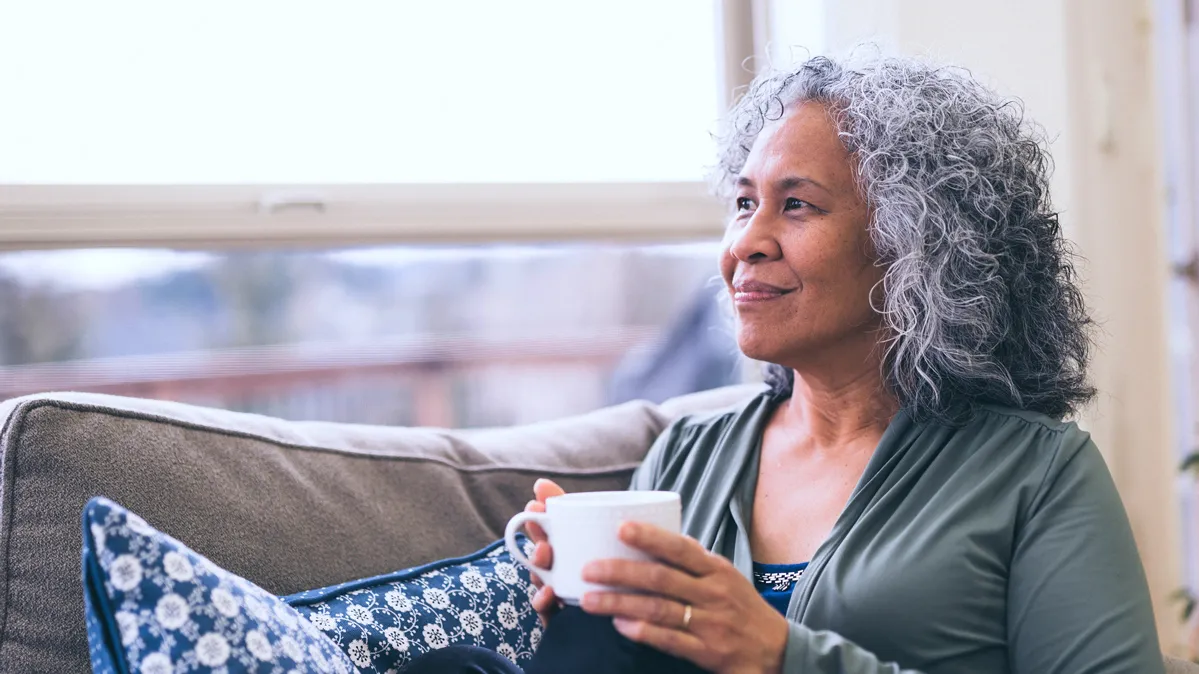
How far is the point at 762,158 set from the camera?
1387mm

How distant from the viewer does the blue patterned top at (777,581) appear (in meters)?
1.23

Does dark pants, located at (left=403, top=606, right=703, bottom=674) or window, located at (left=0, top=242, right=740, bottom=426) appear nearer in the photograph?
dark pants, located at (left=403, top=606, right=703, bottom=674)

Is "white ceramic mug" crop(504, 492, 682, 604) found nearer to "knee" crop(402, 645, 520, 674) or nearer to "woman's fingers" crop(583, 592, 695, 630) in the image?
"woman's fingers" crop(583, 592, 695, 630)

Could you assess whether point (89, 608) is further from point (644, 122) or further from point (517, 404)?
point (644, 122)

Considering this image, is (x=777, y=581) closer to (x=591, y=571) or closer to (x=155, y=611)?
(x=591, y=571)

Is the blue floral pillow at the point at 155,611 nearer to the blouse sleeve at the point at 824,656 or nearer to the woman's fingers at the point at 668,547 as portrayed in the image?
the woman's fingers at the point at 668,547

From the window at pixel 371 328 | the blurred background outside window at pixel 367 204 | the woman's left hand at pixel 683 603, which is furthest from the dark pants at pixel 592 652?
the window at pixel 371 328

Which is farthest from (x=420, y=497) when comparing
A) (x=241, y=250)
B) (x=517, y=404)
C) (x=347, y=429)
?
(x=517, y=404)

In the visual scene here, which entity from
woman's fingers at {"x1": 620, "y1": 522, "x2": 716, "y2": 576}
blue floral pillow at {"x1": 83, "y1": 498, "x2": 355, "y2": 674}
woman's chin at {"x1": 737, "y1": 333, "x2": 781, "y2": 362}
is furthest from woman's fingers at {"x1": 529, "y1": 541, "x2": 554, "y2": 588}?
woman's chin at {"x1": 737, "y1": 333, "x2": 781, "y2": 362}

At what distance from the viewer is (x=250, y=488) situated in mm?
1238

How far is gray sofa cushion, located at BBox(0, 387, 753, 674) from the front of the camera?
1.08 meters

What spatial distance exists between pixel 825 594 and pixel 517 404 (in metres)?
1.23

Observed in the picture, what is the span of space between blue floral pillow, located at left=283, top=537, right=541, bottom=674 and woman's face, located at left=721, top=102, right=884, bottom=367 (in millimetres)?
436

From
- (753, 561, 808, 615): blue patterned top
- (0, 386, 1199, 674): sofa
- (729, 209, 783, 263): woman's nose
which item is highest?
(729, 209, 783, 263): woman's nose
